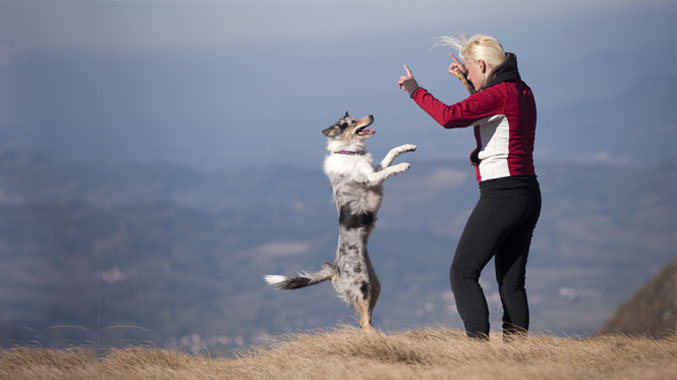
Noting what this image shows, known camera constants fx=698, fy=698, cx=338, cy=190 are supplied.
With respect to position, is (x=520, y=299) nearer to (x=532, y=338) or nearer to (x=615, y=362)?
(x=532, y=338)

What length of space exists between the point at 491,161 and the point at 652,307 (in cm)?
827

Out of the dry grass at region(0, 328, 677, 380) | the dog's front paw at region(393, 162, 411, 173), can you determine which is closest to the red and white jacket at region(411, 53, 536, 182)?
the dog's front paw at region(393, 162, 411, 173)

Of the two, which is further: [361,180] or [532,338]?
[361,180]

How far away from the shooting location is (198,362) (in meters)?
3.70

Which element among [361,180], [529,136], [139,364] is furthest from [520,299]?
[139,364]

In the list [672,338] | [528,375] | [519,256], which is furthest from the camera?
[672,338]

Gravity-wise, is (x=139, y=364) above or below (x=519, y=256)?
below

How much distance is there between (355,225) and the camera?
4117 millimetres

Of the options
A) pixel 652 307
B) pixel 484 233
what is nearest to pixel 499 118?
pixel 484 233

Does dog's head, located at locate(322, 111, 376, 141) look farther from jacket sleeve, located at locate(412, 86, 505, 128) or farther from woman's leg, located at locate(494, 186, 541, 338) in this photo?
woman's leg, located at locate(494, 186, 541, 338)

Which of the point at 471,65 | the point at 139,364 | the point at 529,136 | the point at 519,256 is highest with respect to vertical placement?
the point at 471,65

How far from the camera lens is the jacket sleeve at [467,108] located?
10.9 ft

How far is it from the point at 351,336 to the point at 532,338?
96 centimetres

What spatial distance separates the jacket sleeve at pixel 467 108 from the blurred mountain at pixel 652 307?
284 inches
